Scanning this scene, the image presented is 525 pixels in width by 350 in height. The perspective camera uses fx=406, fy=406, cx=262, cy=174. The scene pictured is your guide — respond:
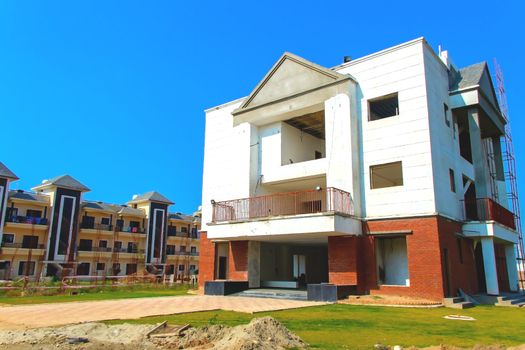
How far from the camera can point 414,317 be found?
1153 cm

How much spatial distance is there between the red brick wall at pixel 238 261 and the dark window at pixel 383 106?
350 inches

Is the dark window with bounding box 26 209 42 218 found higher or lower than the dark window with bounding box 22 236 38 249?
higher

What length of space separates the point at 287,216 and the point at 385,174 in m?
5.51

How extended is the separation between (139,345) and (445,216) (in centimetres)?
1339

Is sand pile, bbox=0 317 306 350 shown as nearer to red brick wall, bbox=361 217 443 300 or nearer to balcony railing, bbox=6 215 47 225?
Answer: red brick wall, bbox=361 217 443 300

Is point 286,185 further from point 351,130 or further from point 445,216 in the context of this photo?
point 445,216

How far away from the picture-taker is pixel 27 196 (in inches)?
1713

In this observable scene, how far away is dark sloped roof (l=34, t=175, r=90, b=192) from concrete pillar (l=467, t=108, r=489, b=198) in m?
40.5

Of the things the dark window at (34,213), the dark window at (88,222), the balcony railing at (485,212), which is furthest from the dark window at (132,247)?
the balcony railing at (485,212)

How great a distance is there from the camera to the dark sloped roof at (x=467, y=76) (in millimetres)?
19797

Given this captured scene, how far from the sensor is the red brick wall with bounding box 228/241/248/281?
20.3 metres

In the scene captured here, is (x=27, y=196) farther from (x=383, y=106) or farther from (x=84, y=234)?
(x=383, y=106)

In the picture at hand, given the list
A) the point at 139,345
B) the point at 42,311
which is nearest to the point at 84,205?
the point at 42,311

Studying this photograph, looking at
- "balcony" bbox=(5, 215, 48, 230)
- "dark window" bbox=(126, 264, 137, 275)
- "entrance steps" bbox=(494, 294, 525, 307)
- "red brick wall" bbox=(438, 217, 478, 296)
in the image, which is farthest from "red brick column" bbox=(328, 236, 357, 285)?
"dark window" bbox=(126, 264, 137, 275)
